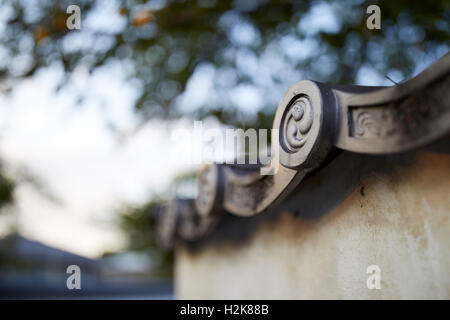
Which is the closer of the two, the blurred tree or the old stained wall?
the old stained wall

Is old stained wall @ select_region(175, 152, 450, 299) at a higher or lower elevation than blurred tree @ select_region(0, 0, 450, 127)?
lower

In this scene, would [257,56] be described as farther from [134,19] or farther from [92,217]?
[92,217]

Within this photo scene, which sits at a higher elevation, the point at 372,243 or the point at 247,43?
the point at 247,43

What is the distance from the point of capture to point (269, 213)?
273 centimetres

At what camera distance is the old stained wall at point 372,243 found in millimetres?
1531

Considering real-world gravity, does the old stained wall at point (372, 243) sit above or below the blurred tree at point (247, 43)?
below

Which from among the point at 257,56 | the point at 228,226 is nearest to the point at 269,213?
the point at 228,226

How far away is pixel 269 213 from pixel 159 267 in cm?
1708

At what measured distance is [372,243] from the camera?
1806mm

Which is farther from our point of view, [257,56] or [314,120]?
[257,56]

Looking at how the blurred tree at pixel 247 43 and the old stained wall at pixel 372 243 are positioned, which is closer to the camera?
the old stained wall at pixel 372 243

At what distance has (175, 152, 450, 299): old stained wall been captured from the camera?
5.02 ft

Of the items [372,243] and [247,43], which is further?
[247,43]
